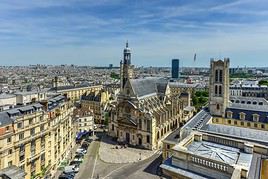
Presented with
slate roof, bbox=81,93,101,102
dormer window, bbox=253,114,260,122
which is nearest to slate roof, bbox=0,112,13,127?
slate roof, bbox=81,93,101,102

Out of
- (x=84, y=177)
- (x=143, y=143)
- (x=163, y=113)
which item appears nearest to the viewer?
(x=84, y=177)

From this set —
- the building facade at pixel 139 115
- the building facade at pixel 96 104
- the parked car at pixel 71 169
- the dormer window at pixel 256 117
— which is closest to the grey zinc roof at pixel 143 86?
the building facade at pixel 139 115

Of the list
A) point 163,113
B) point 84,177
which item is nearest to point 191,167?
point 84,177

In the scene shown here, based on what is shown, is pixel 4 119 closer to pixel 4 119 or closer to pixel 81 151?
pixel 4 119

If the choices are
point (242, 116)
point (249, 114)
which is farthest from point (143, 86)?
point (249, 114)

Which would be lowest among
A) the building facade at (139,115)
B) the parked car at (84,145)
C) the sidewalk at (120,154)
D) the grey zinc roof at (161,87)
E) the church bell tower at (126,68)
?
the sidewalk at (120,154)

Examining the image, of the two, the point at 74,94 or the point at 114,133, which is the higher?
the point at 74,94

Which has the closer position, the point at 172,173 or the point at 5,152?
the point at 172,173

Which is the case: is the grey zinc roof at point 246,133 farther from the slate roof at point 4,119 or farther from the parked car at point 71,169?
the slate roof at point 4,119

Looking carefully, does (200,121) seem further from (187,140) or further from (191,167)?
(191,167)
